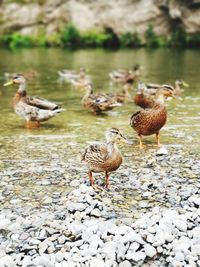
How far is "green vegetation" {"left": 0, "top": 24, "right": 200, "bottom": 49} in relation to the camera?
4753cm

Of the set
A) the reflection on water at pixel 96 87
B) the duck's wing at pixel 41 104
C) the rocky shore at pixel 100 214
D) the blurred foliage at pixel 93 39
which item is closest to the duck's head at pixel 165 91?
the reflection on water at pixel 96 87

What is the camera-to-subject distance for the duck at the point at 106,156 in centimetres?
877

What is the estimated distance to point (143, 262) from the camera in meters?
6.77

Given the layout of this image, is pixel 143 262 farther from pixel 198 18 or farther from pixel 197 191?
pixel 198 18

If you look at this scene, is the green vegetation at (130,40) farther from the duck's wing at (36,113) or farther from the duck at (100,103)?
the duck's wing at (36,113)

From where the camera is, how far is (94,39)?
48.7m

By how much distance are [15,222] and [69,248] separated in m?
1.06

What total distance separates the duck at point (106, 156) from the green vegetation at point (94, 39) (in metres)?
39.3

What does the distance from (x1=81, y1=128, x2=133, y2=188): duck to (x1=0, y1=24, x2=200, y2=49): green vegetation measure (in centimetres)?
3929

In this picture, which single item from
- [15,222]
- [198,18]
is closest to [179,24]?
[198,18]

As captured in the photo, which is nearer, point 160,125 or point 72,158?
point 72,158

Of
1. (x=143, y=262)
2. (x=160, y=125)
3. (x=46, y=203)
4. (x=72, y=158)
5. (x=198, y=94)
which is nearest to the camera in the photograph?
(x=143, y=262)

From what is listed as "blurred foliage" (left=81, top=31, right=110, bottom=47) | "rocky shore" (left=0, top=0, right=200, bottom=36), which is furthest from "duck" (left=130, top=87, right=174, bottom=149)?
"rocky shore" (left=0, top=0, right=200, bottom=36)

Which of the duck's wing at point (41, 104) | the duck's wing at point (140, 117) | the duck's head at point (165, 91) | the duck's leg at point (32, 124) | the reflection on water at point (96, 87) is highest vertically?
the duck's head at point (165, 91)
